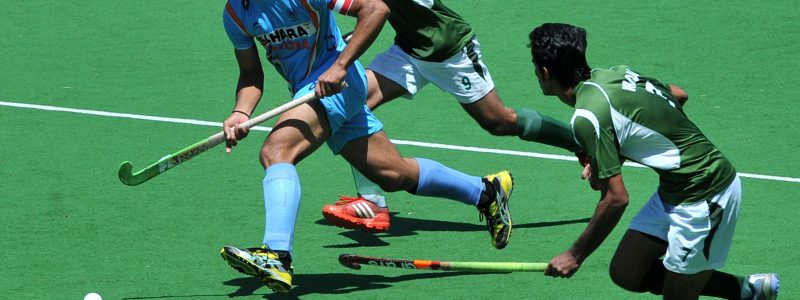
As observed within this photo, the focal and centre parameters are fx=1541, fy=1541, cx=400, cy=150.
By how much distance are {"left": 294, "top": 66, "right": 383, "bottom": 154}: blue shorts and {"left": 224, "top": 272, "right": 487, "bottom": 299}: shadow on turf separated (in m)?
0.64

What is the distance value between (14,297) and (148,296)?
62 cm

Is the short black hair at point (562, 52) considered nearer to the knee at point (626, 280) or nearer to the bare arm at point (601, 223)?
the bare arm at point (601, 223)

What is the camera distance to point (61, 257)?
770 cm

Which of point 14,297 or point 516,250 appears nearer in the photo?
point 14,297

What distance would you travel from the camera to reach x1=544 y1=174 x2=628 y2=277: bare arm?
5934 millimetres

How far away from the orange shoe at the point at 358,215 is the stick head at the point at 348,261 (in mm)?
803

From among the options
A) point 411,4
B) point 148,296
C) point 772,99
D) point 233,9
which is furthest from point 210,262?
point 772,99

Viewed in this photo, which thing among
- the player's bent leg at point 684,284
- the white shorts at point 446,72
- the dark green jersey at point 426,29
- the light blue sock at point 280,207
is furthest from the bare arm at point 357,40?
the player's bent leg at point 684,284

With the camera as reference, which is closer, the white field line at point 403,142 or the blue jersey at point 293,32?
the blue jersey at point 293,32

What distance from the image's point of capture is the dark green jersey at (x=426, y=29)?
831cm

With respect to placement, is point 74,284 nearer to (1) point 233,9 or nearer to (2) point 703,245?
(1) point 233,9

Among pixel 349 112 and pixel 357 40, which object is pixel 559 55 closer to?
pixel 357 40

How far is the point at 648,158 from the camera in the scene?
617 cm

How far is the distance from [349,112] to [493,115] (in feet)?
4.16
